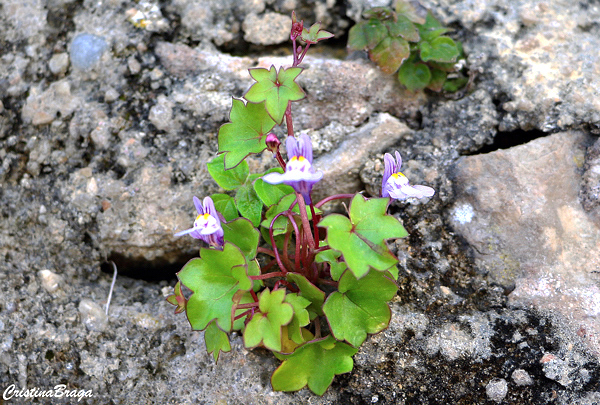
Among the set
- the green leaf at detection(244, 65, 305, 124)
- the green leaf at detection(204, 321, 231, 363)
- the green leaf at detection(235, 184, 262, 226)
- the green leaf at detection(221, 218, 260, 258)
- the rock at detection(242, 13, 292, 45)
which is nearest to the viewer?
the green leaf at detection(244, 65, 305, 124)

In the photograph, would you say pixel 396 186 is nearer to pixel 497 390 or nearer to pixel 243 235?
pixel 243 235

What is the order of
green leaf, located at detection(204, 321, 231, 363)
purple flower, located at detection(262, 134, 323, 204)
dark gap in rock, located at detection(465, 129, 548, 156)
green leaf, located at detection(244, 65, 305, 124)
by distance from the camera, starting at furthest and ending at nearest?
1. dark gap in rock, located at detection(465, 129, 548, 156)
2. green leaf, located at detection(204, 321, 231, 363)
3. green leaf, located at detection(244, 65, 305, 124)
4. purple flower, located at detection(262, 134, 323, 204)

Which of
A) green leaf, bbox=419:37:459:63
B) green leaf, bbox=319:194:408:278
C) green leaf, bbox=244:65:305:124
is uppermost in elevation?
green leaf, bbox=244:65:305:124

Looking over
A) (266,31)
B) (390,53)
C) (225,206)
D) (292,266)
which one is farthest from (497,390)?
(266,31)

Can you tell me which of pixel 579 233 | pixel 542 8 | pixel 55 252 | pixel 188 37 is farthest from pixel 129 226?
pixel 542 8

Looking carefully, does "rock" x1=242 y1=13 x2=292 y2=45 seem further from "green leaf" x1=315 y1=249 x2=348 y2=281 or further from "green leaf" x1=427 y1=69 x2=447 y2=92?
"green leaf" x1=315 y1=249 x2=348 y2=281

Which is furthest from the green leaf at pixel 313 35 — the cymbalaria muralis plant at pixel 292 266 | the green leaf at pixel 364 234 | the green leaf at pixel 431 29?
the green leaf at pixel 431 29

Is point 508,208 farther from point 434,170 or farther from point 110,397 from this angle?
point 110,397

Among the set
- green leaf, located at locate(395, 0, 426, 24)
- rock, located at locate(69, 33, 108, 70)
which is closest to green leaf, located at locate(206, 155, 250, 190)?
rock, located at locate(69, 33, 108, 70)
